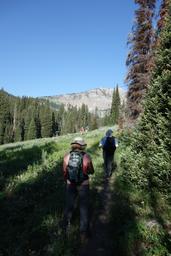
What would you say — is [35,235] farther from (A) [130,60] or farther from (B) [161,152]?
(A) [130,60]

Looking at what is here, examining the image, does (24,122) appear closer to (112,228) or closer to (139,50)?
(139,50)

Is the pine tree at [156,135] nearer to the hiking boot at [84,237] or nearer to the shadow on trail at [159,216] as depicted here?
the shadow on trail at [159,216]

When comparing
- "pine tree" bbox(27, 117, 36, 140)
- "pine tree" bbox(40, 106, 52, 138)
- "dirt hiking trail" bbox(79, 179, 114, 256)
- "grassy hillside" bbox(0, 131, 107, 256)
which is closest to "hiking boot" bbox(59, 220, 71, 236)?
"grassy hillside" bbox(0, 131, 107, 256)

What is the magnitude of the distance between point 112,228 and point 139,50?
19975 millimetres

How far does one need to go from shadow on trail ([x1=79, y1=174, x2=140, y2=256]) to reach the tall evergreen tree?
50.6 feet

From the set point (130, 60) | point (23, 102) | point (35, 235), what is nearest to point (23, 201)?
point (35, 235)

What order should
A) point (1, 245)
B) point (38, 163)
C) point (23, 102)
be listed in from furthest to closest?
1. point (23, 102)
2. point (38, 163)
3. point (1, 245)

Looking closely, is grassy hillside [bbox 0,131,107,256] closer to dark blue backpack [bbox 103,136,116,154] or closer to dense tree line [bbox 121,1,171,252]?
dark blue backpack [bbox 103,136,116,154]

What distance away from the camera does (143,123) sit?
408 inches

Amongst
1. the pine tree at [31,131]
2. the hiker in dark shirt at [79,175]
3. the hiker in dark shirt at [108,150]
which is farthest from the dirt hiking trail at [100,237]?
the pine tree at [31,131]

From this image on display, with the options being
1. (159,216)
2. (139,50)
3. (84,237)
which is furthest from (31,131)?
(84,237)

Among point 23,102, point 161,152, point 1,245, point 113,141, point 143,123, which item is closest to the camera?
point 1,245

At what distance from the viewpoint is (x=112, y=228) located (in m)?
7.47

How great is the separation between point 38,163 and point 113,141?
554cm
